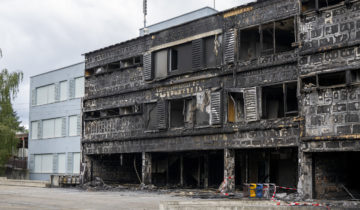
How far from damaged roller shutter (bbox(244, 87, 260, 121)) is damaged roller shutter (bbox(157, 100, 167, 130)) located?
590 cm

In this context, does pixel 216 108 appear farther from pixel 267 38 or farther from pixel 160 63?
pixel 160 63

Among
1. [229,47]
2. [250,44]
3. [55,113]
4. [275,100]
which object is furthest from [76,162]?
[275,100]

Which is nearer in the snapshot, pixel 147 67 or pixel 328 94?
pixel 328 94

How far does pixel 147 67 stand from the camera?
29.7 meters

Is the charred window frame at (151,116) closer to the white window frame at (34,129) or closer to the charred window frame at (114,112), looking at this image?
the charred window frame at (114,112)

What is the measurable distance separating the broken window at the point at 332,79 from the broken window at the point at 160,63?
32.4ft

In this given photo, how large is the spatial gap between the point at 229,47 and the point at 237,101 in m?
2.75

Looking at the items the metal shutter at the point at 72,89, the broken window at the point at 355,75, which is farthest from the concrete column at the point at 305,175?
the metal shutter at the point at 72,89

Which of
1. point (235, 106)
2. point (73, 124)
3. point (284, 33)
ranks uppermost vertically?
point (284, 33)

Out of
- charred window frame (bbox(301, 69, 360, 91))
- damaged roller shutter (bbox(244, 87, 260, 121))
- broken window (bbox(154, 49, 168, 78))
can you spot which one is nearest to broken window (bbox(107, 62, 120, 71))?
broken window (bbox(154, 49, 168, 78))

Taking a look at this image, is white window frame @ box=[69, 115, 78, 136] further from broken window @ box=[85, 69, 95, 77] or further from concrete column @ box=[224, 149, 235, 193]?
concrete column @ box=[224, 149, 235, 193]

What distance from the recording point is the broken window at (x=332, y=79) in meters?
21.1

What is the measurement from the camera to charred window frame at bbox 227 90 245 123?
24891mm

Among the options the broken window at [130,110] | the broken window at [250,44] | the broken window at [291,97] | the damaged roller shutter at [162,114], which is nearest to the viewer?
the broken window at [291,97]
